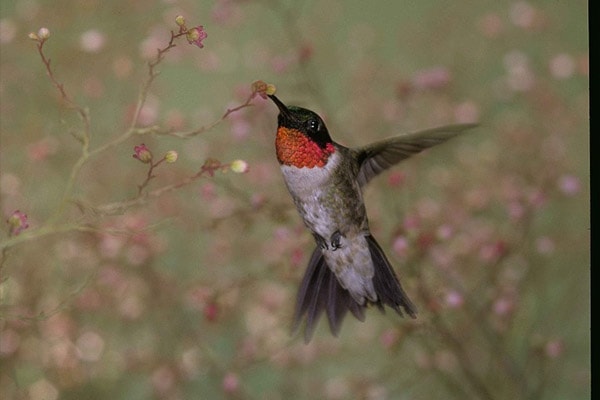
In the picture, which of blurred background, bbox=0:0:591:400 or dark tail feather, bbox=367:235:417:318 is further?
blurred background, bbox=0:0:591:400

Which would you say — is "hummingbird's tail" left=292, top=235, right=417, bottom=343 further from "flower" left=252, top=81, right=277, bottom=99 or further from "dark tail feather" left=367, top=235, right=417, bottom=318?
"flower" left=252, top=81, right=277, bottom=99

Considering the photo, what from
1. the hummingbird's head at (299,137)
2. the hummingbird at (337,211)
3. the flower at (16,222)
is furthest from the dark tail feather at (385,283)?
the flower at (16,222)

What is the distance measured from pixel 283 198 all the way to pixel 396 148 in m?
0.42

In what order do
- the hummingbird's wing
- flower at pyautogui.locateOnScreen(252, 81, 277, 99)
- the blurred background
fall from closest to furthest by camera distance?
flower at pyautogui.locateOnScreen(252, 81, 277, 99) < the hummingbird's wing < the blurred background

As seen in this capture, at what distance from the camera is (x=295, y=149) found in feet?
1.41

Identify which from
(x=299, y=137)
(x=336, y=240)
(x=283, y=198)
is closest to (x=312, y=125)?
(x=299, y=137)

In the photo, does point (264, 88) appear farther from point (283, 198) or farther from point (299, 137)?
point (283, 198)

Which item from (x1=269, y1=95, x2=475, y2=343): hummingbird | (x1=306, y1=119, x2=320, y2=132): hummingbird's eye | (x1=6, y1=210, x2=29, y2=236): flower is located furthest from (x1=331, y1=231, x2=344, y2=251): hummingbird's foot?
(x1=6, y1=210, x2=29, y2=236): flower

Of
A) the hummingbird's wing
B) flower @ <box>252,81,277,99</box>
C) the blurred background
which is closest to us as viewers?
flower @ <box>252,81,277,99</box>

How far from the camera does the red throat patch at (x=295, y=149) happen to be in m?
0.42

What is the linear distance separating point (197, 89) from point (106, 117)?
0.70 ft

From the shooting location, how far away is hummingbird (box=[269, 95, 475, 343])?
0.43 metres

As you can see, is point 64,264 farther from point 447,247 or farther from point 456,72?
point 456,72

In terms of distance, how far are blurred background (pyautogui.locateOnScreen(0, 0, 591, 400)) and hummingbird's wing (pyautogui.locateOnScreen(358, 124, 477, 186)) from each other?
26cm
